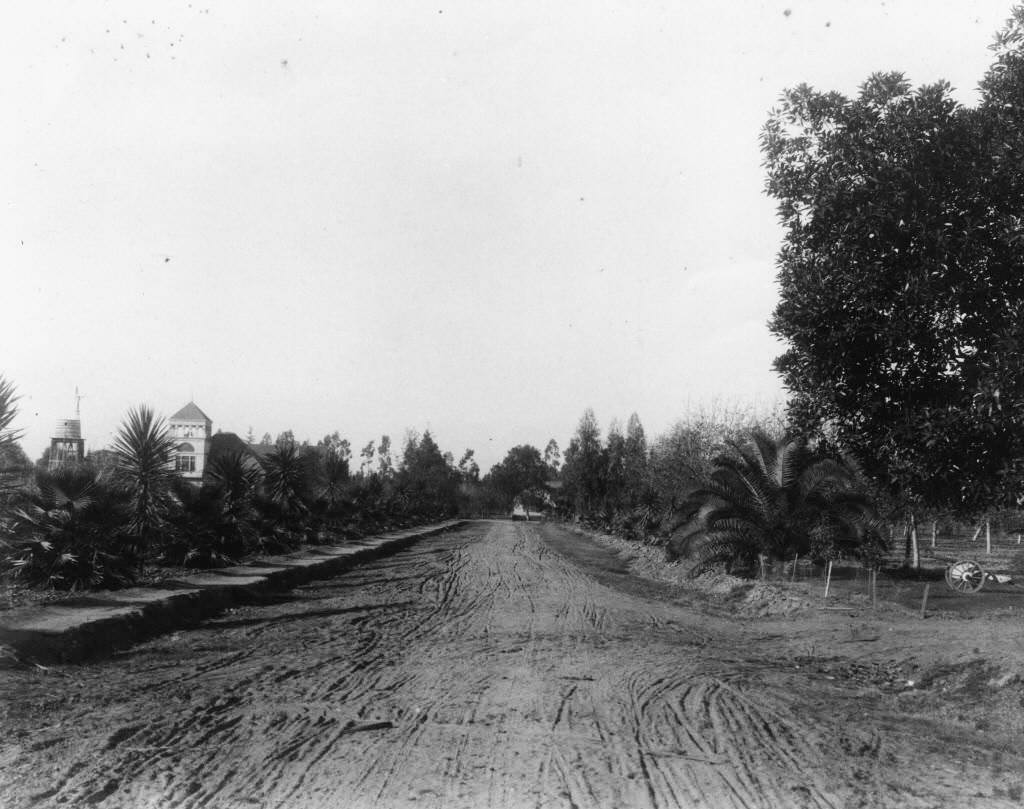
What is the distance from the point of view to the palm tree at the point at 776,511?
18141 mm

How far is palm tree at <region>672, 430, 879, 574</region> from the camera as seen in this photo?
1814 cm

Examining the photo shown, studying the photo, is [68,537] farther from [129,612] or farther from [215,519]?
[215,519]

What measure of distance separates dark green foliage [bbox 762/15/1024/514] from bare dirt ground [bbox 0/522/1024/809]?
2169mm

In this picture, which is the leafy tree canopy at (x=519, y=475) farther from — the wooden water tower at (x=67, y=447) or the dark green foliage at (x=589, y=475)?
the wooden water tower at (x=67, y=447)

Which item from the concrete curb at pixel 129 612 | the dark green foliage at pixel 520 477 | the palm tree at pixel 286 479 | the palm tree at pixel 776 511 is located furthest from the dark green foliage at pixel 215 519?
the dark green foliage at pixel 520 477

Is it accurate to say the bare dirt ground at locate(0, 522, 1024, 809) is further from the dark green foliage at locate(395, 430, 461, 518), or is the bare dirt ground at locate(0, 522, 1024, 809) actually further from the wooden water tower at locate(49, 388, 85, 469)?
the dark green foliage at locate(395, 430, 461, 518)

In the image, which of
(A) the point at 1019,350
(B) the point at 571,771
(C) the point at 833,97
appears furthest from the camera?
(C) the point at 833,97

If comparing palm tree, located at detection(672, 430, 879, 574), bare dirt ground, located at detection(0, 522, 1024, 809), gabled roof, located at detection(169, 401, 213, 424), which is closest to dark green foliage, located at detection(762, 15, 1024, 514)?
bare dirt ground, located at detection(0, 522, 1024, 809)

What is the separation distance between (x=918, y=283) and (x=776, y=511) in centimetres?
1287

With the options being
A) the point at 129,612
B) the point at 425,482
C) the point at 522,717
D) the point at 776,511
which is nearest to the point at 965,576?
the point at 776,511

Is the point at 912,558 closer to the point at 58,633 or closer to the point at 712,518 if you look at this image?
A: the point at 712,518

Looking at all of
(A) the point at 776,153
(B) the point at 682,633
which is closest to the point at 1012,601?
(B) the point at 682,633

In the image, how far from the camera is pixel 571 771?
5.18 metres

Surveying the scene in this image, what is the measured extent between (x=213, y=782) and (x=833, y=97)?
7.16 metres
